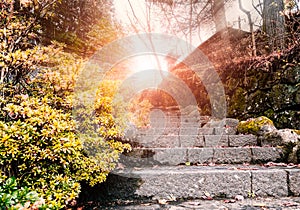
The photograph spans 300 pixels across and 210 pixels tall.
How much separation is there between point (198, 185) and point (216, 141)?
1.75 m

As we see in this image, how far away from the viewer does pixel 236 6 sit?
10.1 metres

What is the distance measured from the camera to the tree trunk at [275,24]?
619 centimetres

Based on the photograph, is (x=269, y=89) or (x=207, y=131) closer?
(x=207, y=131)

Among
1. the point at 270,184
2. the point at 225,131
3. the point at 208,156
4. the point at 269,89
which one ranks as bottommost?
the point at 270,184

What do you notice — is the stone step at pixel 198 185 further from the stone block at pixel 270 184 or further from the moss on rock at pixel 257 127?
the moss on rock at pixel 257 127

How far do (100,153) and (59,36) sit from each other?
4491mm

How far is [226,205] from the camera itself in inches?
88.5

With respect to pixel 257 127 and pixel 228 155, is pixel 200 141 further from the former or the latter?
pixel 257 127

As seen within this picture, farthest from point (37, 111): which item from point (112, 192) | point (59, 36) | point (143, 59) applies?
point (143, 59)

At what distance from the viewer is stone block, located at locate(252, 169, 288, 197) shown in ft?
8.16

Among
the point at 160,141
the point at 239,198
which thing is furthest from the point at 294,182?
the point at 160,141

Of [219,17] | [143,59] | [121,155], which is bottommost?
[121,155]

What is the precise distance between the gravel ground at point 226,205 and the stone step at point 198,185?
105 millimetres

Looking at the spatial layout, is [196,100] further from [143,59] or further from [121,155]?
[121,155]
